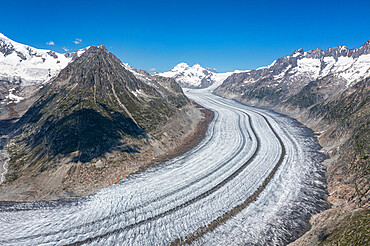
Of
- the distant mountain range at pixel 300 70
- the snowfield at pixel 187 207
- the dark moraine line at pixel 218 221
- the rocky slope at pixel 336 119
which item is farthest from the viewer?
the distant mountain range at pixel 300 70

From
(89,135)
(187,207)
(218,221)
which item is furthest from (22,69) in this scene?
(218,221)

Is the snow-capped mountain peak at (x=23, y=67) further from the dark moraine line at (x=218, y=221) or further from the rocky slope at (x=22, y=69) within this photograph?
the dark moraine line at (x=218, y=221)

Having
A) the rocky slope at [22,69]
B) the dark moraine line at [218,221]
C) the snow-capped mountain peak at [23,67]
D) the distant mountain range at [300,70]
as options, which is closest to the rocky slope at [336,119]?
the distant mountain range at [300,70]

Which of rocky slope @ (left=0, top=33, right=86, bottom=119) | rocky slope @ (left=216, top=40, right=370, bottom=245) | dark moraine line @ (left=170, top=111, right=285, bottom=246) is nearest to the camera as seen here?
rocky slope @ (left=216, top=40, right=370, bottom=245)

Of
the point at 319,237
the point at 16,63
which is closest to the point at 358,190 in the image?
the point at 319,237

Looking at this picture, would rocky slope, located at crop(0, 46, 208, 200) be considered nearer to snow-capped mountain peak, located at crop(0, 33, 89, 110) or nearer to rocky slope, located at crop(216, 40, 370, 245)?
rocky slope, located at crop(216, 40, 370, 245)

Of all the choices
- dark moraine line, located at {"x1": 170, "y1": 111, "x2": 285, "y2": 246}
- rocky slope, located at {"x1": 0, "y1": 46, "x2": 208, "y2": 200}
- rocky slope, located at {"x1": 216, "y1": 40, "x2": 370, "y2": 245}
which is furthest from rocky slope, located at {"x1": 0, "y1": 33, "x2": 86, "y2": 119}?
rocky slope, located at {"x1": 216, "y1": 40, "x2": 370, "y2": 245}
